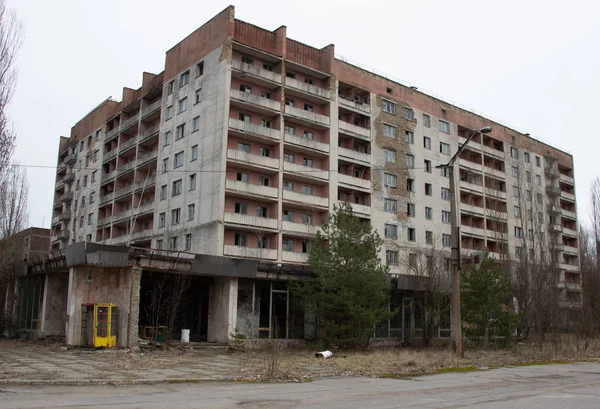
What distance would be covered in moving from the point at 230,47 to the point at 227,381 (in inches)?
1318

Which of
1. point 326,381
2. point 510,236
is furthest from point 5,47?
point 510,236

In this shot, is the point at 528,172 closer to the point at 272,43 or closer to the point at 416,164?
the point at 416,164

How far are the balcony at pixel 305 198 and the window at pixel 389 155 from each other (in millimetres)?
9559

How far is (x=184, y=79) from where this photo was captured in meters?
48.3

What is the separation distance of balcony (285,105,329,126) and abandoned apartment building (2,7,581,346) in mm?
111

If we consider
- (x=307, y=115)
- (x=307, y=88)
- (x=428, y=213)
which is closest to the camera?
(x=307, y=115)

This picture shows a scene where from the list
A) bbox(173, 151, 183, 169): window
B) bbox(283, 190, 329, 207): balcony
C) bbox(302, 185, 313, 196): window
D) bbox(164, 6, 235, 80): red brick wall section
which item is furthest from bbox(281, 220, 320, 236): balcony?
bbox(164, 6, 235, 80): red brick wall section

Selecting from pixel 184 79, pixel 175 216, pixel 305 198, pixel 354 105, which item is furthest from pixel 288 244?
pixel 184 79

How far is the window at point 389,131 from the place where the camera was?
53875mm

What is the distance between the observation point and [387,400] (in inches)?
451

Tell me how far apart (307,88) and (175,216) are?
1586 centimetres

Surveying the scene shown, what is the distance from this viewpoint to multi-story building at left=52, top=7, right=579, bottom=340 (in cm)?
4300

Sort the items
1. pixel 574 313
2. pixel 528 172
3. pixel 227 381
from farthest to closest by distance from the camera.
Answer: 1. pixel 528 172
2. pixel 574 313
3. pixel 227 381

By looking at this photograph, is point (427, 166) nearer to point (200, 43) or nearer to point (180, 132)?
point (180, 132)
